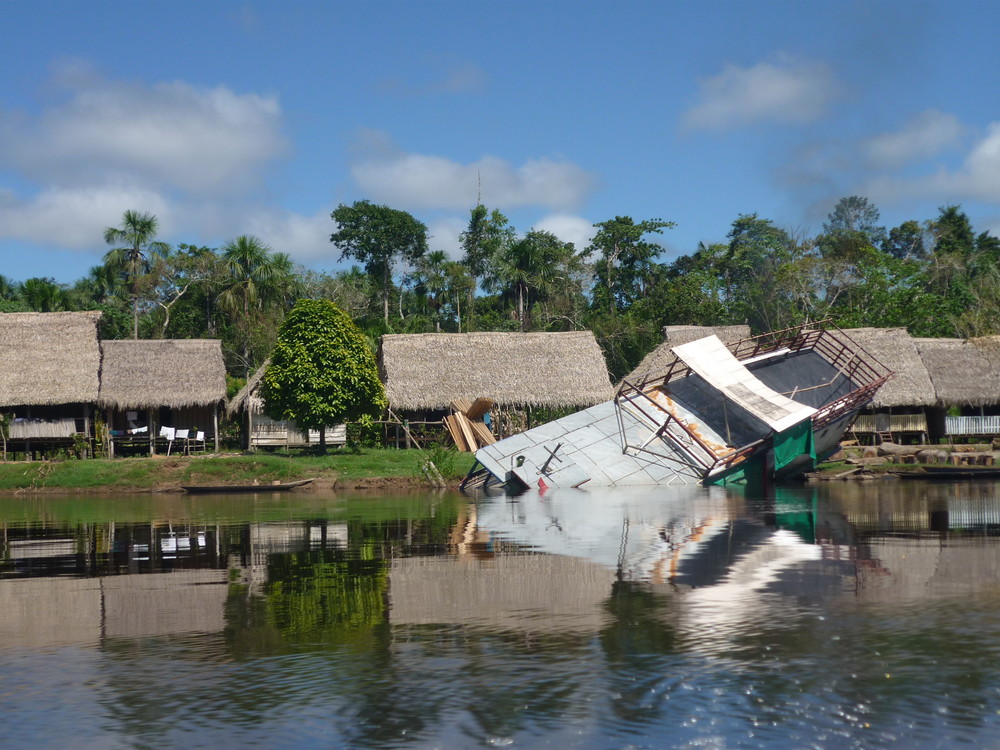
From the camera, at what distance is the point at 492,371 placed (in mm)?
40469

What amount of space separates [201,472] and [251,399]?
653 cm

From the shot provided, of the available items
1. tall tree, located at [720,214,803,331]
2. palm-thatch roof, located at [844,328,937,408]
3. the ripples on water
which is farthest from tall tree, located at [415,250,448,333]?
the ripples on water

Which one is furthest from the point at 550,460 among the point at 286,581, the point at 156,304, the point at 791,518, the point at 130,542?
the point at 156,304

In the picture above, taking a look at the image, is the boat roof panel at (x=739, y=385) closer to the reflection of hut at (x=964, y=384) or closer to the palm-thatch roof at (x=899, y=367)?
the palm-thatch roof at (x=899, y=367)

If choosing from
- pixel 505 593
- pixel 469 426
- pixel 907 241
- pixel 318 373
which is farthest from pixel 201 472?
pixel 907 241

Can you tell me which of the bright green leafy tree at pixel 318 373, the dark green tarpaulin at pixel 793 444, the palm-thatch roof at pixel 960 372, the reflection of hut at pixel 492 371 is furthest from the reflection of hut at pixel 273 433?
the palm-thatch roof at pixel 960 372

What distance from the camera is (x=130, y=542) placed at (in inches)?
→ 700

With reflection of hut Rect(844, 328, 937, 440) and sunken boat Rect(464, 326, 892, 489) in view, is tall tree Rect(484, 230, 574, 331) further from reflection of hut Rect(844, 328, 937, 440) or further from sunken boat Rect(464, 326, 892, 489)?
sunken boat Rect(464, 326, 892, 489)

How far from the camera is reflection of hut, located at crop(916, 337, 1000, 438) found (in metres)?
38.1

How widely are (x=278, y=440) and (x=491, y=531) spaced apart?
73.1ft

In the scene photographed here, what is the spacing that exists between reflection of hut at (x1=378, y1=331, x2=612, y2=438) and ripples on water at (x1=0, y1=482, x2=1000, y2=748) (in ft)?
68.6

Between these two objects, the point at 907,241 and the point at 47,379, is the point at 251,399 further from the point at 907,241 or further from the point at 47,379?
the point at 907,241

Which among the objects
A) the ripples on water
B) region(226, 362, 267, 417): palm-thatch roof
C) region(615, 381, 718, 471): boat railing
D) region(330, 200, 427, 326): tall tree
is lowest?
the ripples on water

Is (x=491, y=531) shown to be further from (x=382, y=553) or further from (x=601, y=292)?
(x=601, y=292)
